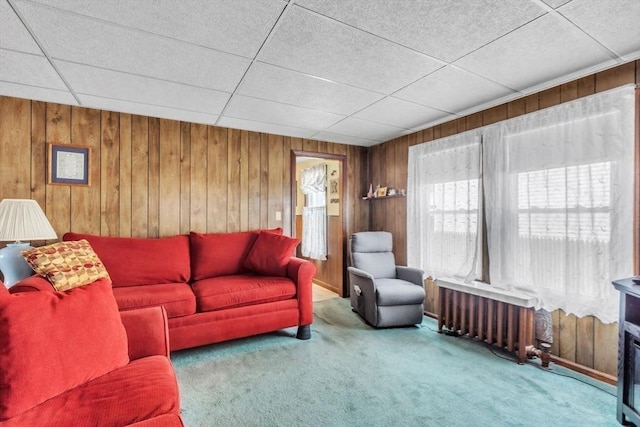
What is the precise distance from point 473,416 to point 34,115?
4278mm

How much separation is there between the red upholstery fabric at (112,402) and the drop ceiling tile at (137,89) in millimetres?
2094

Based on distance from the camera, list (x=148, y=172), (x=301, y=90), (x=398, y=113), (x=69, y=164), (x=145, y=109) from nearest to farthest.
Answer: (x=301, y=90), (x=69, y=164), (x=145, y=109), (x=398, y=113), (x=148, y=172)

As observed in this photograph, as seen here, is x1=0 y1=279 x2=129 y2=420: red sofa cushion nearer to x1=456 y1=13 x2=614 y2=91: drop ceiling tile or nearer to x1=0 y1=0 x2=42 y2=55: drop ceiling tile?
x1=0 y1=0 x2=42 y2=55: drop ceiling tile

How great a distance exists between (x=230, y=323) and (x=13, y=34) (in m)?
2.42

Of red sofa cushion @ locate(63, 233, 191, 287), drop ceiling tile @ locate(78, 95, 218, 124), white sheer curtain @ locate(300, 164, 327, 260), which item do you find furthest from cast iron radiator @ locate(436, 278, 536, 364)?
drop ceiling tile @ locate(78, 95, 218, 124)

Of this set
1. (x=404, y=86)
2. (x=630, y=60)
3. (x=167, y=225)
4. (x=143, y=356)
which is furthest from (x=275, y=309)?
(x=630, y=60)

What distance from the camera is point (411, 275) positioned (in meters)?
3.42

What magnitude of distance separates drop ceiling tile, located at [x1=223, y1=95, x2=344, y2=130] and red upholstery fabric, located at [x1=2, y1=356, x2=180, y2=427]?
2244 millimetres

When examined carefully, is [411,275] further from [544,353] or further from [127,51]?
[127,51]

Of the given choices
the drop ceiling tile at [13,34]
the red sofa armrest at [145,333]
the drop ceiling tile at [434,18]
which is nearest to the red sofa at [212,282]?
the red sofa armrest at [145,333]

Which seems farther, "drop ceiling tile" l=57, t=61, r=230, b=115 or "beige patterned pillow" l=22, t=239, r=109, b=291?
"drop ceiling tile" l=57, t=61, r=230, b=115

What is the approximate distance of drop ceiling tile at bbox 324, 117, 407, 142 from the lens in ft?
11.2

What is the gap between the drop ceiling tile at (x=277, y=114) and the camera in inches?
110

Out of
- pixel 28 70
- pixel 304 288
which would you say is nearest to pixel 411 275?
pixel 304 288
